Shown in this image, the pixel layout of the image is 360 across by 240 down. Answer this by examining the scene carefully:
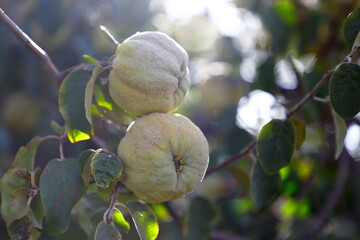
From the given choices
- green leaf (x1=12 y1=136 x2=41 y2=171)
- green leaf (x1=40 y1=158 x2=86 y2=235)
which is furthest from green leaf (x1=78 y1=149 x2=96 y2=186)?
green leaf (x1=12 y1=136 x2=41 y2=171)

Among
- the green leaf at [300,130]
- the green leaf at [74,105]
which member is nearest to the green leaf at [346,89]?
the green leaf at [300,130]

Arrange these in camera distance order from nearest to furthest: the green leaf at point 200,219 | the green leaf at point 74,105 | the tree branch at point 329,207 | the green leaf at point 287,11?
the green leaf at point 74,105
the green leaf at point 200,219
the tree branch at point 329,207
the green leaf at point 287,11

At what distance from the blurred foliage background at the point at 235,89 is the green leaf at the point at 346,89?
87cm

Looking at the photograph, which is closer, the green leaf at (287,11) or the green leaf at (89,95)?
the green leaf at (89,95)

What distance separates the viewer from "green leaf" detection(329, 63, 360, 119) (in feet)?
4.01

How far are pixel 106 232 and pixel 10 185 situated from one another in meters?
0.45

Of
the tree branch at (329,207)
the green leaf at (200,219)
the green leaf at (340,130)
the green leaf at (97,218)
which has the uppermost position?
Result: the green leaf at (97,218)

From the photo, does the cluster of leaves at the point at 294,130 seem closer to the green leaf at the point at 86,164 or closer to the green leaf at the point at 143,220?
the green leaf at the point at 143,220

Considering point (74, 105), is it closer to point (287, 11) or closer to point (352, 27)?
point (352, 27)

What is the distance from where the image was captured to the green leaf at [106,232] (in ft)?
3.71

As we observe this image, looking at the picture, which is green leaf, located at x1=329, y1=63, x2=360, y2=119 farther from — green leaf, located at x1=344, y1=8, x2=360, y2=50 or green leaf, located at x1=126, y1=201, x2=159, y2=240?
green leaf, located at x1=126, y1=201, x2=159, y2=240

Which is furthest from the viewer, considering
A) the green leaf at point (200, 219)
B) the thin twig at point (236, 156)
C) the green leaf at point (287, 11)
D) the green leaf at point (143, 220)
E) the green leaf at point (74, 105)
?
the green leaf at point (287, 11)

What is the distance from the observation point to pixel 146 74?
1304 millimetres

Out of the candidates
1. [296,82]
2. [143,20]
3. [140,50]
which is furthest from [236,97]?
[140,50]
